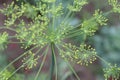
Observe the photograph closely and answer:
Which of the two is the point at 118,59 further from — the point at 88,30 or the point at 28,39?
the point at 28,39

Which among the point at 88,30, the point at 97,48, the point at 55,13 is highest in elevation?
the point at 55,13

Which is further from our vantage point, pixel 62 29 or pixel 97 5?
pixel 97 5

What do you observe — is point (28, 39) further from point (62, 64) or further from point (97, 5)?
point (97, 5)

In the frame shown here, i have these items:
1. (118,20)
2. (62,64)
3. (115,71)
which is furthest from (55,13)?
(118,20)

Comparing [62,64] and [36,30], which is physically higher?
[36,30]

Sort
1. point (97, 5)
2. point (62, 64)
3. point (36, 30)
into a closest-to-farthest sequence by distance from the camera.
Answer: point (36, 30)
point (62, 64)
point (97, 5)

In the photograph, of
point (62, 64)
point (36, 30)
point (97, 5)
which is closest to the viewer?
point (36, 30)

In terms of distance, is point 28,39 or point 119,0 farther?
point 119,0

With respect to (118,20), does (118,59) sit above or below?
below

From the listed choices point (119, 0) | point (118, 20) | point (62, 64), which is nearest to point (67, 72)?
point (62, 64)
